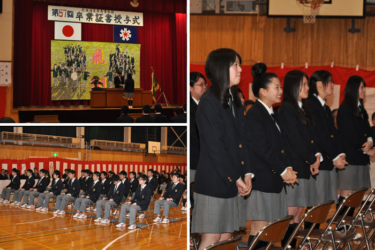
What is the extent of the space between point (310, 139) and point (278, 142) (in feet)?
1.94

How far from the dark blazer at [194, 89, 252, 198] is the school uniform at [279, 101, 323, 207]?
44.2 inches

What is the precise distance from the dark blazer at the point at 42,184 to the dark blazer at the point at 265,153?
4.07ft

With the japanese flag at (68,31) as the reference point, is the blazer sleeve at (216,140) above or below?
below

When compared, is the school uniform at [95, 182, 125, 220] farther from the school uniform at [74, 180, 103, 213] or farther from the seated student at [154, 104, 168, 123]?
the seated student at [154, 104, 168, 123]

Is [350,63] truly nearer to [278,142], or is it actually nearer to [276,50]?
[276,50]

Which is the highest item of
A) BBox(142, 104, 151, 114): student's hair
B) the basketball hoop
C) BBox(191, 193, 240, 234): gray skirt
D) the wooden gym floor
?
the basketball hoop

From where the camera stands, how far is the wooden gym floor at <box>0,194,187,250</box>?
2.19 m

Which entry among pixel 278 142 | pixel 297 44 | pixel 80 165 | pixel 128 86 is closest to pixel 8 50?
pixel 128 86

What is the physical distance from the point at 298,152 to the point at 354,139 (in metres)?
1.14

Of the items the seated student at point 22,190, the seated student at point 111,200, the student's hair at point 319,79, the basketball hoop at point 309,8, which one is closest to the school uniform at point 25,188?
the seated student at point 22,190

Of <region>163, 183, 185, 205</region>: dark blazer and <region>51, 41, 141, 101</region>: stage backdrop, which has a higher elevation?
<region>51, 41, 141, 101</region>: stage backdrop

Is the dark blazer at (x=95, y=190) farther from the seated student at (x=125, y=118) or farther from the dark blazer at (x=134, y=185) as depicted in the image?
the seated student at (x=125, y=118)

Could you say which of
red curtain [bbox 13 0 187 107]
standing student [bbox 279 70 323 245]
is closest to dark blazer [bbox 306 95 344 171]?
standing student [bbox 279 70 323 245]

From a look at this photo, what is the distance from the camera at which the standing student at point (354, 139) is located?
4098 millimetres
